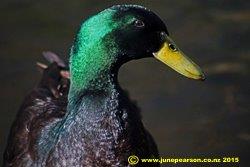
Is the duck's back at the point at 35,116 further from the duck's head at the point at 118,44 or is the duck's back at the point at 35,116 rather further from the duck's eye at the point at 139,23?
the duck's eye at the point at 139,23

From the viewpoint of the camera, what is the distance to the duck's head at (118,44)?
445cm

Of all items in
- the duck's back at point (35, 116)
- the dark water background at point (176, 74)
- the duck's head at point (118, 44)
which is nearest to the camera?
the duck's head at point (118, 44)

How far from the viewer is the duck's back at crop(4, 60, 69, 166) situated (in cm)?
521

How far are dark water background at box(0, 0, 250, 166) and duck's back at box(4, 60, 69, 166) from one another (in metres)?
1.28

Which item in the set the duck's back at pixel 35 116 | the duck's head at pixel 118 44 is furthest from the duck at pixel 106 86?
the duck's back at pixel 35 116

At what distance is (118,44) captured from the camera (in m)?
4.49

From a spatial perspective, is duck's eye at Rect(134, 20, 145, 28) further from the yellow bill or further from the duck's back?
the duck's back

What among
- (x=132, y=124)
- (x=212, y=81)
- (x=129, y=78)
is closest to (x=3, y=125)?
(x=129, y=78)

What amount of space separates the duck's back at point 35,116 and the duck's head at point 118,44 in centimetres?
80

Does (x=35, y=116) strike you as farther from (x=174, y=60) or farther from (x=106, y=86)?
(x=174, y=60)

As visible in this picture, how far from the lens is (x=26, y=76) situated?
805 cm

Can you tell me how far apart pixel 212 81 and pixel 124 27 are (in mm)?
3675

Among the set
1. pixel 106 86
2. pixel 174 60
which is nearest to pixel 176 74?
pixel 174 60

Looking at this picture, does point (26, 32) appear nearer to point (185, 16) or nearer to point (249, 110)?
point (185, 16)
